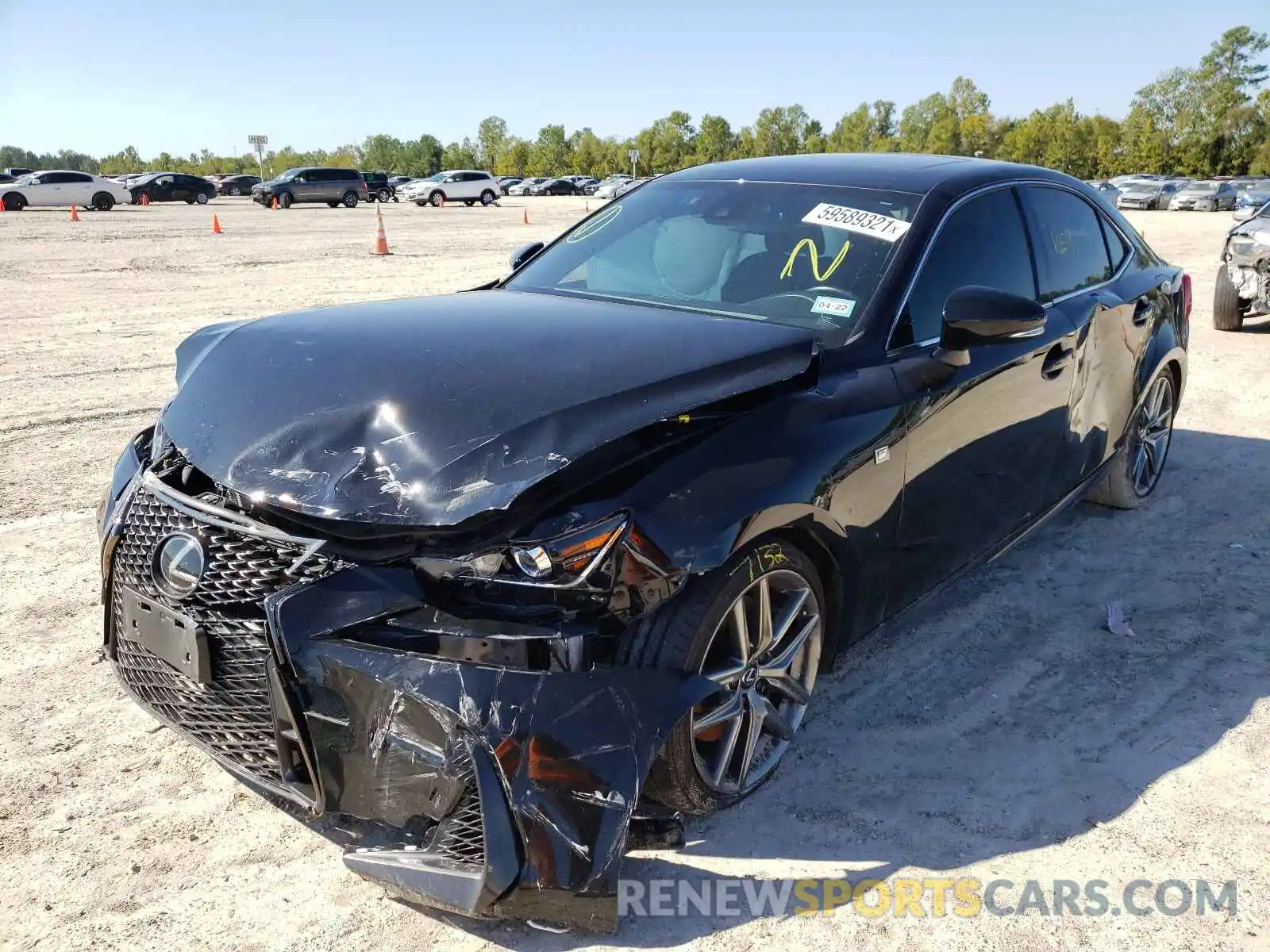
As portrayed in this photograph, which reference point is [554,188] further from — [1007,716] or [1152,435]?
[1007,716]

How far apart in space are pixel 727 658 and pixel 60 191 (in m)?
44.2

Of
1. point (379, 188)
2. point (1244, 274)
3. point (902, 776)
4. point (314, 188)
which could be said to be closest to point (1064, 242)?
point (902, 776)

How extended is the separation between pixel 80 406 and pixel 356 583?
568cm

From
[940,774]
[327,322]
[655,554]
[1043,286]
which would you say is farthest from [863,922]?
[1043,286]

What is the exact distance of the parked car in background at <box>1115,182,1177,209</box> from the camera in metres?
47.2

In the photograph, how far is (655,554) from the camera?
7.18 ft

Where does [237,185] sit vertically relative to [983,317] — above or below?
above

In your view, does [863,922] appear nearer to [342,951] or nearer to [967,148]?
[342,951]

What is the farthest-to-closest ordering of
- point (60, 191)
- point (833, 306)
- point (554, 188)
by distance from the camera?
point (554, 188) < point (60, 191) < point (833, 306)

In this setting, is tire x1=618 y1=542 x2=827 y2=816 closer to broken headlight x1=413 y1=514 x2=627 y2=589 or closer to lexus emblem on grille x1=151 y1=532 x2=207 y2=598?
broken headlight x1=413 y1=514 x2=627 y2=589

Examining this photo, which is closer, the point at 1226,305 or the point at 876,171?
the point at 876,171

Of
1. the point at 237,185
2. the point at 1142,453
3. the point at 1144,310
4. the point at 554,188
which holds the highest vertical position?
the point at 237,185

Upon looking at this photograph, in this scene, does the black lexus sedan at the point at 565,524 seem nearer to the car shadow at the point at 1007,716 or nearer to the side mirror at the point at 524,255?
the car shadow at the point at 1007,716

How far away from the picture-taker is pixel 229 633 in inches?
86.0
